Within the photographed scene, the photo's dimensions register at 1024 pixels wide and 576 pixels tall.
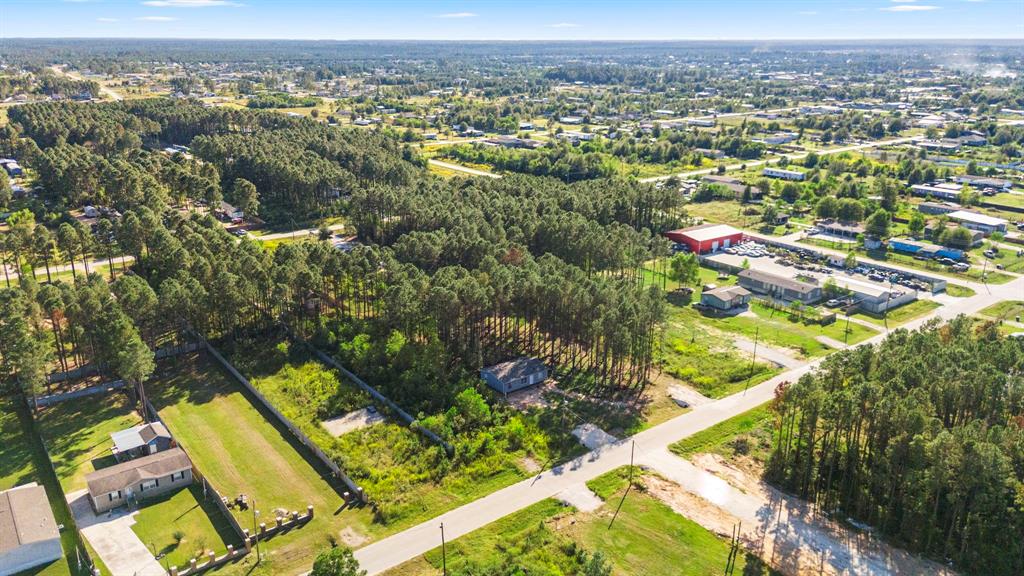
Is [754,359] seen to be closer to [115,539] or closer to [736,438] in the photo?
[736,438]

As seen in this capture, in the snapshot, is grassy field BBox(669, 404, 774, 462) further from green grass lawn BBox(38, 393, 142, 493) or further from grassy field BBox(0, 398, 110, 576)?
green grass lawn BBox(38, 393, 142, 493)

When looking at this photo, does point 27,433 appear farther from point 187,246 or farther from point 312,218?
point 312,218

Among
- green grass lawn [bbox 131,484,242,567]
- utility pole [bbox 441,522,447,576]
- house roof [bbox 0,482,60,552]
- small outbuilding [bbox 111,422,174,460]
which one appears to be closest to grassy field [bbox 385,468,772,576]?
utility pole [bbox 441,522,447,576]

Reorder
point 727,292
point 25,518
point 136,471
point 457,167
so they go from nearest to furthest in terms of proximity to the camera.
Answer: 1. point 25,518
2. point 136,471
3. point 727,292
4. point 457,167

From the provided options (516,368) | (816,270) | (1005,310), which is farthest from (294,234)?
(1005,310)

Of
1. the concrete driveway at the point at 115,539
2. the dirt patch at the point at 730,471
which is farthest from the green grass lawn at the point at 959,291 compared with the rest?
the concrete driveway at the point at 115,539

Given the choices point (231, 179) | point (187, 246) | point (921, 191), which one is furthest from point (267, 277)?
point (921, 191)

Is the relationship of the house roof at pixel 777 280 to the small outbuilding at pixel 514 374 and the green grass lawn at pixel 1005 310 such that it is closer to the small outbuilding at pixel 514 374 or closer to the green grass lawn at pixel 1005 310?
the green grass lawn at pixel 1005 310
